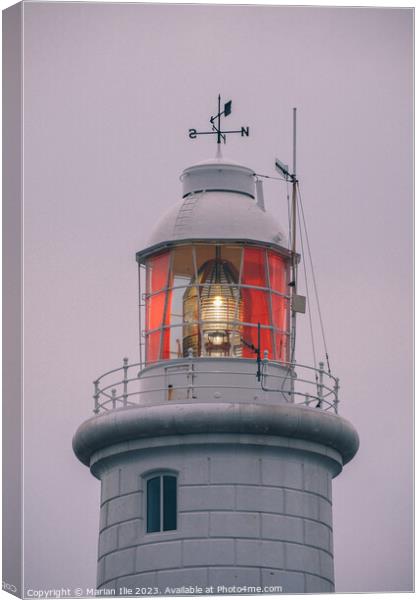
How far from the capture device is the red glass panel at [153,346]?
29188 millimetres

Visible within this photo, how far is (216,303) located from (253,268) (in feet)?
1.92

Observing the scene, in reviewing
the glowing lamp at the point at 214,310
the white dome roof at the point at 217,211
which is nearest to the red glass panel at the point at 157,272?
the white dome roof at the point at 217,211

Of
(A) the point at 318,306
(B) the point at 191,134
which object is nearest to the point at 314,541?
(A) the point at 318,306

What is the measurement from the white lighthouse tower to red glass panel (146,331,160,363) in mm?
19

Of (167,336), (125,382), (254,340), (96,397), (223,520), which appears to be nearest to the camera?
(223,520)

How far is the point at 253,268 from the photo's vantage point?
29.2 meters

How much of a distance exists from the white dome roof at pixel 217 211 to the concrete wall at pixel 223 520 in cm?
236

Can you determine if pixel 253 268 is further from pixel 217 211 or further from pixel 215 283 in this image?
pixel 217 211

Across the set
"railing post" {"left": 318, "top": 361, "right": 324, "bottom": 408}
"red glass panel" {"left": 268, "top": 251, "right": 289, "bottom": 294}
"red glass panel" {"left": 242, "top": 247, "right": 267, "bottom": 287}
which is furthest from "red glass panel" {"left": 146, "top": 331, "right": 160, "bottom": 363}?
"railing post" {"left": 318, "top": 361, "right": 324, "bottom": 408}

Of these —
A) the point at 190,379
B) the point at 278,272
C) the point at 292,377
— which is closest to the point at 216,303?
the point at 278,272

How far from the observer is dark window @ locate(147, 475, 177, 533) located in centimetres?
2823

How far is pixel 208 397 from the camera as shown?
28.5 m

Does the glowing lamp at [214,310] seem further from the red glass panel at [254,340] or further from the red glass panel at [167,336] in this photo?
the red glass panel at [167,336]

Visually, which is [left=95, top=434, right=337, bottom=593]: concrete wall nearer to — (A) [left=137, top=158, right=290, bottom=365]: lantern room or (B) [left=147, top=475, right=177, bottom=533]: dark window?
(B) [left=147, top=475, right=177, bottom=533]: dark window
